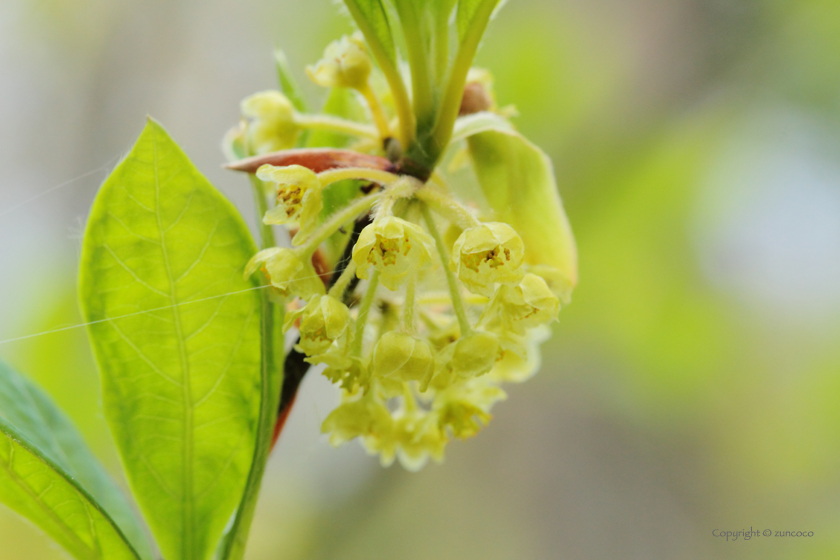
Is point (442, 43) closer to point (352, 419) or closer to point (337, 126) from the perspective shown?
point (337, 126)

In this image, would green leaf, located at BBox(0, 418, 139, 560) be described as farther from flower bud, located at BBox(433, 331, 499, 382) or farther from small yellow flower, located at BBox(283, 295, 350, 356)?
flower bud, located at BBox(433, 331, 499, 382)

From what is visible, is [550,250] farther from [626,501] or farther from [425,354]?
[626,501]

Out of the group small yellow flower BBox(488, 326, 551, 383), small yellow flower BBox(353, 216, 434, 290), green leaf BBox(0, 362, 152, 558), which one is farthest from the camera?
small yellow flower BBox(488, 326, 551, 383)

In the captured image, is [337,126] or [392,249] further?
[337,126]

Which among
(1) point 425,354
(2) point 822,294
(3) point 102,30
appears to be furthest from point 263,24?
(2) point 822,294

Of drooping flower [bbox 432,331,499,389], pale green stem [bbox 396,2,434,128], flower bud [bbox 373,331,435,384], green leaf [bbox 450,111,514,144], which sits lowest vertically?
drooping flower [bbox 432,331,499,389]

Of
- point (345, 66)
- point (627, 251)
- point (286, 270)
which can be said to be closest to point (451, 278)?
point (286, 270)

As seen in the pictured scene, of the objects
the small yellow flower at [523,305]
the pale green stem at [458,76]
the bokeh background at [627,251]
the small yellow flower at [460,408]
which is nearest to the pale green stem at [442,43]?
the pale green stem at [458,76]

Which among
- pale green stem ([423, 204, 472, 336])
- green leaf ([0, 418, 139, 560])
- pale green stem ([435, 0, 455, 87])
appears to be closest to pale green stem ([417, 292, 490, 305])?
pale green stem ([423, 204, 472, 336])
